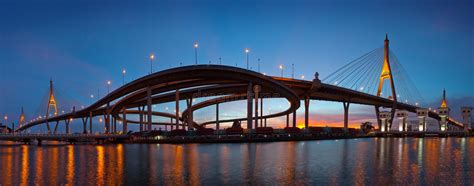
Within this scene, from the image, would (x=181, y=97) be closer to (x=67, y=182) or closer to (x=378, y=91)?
(x=378, y=91)

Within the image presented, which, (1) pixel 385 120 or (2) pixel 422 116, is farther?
(2) pixel 422 116

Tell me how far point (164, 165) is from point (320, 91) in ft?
298

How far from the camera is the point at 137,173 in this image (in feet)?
95.4

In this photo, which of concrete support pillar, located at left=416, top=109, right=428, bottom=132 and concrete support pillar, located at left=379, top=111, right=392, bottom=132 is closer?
concrete support pillar, located at left=379, top=111, right=392, bottom=132

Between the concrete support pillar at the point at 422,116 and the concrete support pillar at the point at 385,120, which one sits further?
the concrete support pillar at the point at 422,116

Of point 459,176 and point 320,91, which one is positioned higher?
point 320,91

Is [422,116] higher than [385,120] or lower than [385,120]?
higher

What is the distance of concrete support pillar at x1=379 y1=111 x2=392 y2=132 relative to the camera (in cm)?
15525

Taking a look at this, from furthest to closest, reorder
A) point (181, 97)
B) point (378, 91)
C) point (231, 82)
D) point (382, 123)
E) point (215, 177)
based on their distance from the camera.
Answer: point (382, 123) < point (378, 91) < point (181, 97) < point (231, 82) < point (215, 177)

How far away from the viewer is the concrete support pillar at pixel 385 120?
509ft

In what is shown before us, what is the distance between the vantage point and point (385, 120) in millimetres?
160250

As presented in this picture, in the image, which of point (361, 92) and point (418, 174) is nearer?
point (418, 174)


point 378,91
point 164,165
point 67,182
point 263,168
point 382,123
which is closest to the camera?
point 67,182

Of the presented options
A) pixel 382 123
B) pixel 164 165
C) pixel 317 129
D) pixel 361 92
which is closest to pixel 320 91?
pixel 317 129
